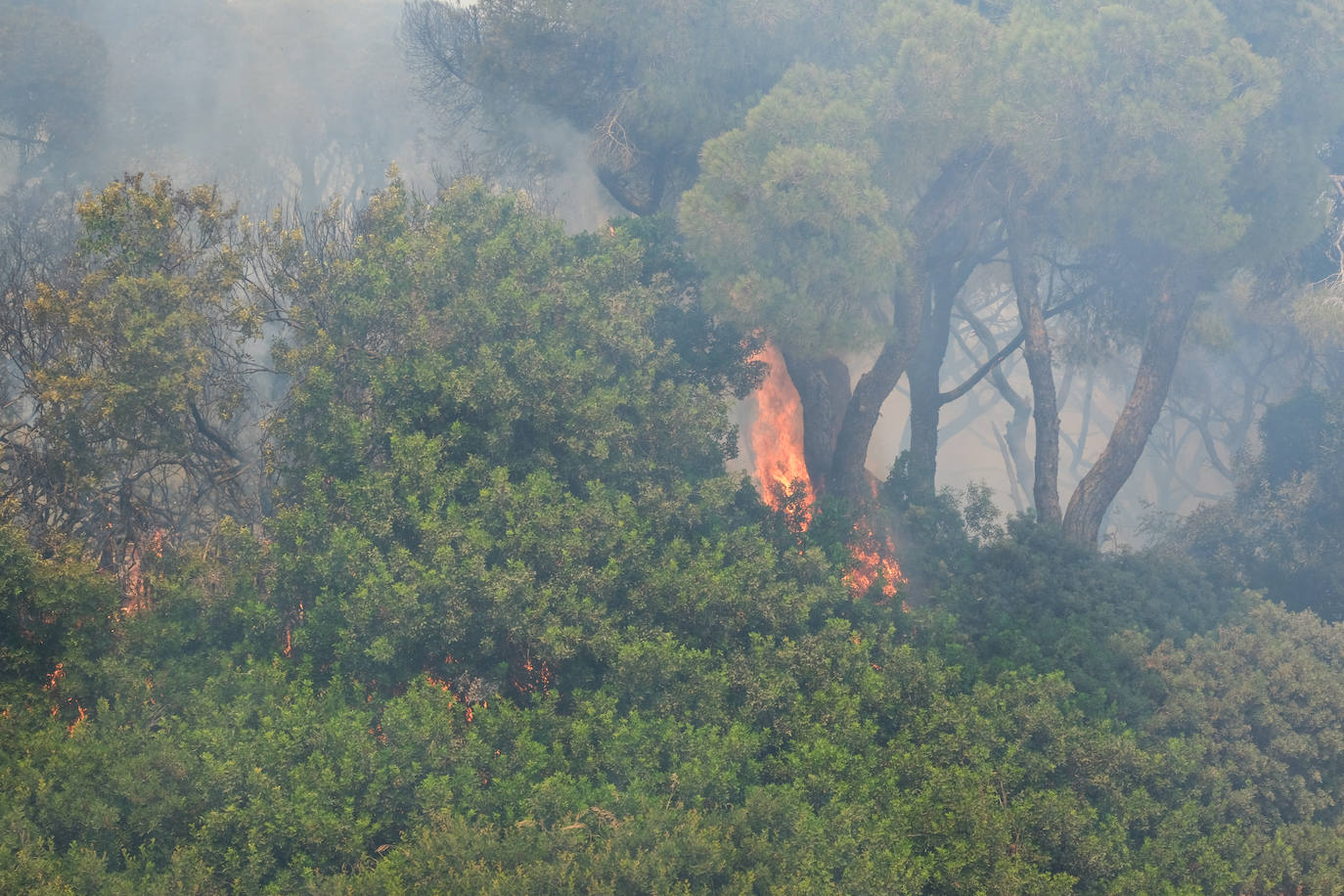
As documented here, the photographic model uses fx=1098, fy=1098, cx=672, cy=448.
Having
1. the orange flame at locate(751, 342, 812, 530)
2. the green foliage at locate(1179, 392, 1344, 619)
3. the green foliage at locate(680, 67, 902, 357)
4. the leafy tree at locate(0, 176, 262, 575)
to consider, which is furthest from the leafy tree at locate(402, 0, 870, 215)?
the green foliage at locate(1179, 392, 1344, 619)

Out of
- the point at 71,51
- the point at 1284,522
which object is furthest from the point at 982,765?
the point at 71,51

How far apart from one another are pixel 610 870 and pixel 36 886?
4533 millimetres

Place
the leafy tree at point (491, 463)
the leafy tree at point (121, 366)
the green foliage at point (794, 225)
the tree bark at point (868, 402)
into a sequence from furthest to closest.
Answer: the tree bark at point (868, 402) < the green foliage at point (794, 225) < the leafy tree at point (121, 366) < the leafy tree at point (491, 463)

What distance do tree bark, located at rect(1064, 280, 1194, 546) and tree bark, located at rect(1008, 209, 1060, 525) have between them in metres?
0.54

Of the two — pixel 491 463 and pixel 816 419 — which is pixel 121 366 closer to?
pixel 491 463

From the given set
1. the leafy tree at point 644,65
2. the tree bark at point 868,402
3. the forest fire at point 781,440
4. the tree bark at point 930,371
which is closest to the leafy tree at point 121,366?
the leafy tree at point 644,65

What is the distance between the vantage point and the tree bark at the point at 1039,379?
1972 centimetres

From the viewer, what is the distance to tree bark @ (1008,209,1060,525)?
19.7 m

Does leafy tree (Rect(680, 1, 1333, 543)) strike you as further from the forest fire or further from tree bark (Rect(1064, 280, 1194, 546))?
the forest fire

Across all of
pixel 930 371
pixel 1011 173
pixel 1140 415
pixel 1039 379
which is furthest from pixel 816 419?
pixel 1140 415

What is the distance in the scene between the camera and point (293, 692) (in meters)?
11.3

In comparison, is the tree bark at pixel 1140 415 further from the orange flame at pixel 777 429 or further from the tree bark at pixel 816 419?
the orange flame at pixel 777 429

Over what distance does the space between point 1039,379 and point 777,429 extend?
519cm

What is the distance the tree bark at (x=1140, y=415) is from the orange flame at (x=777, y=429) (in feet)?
16.8
